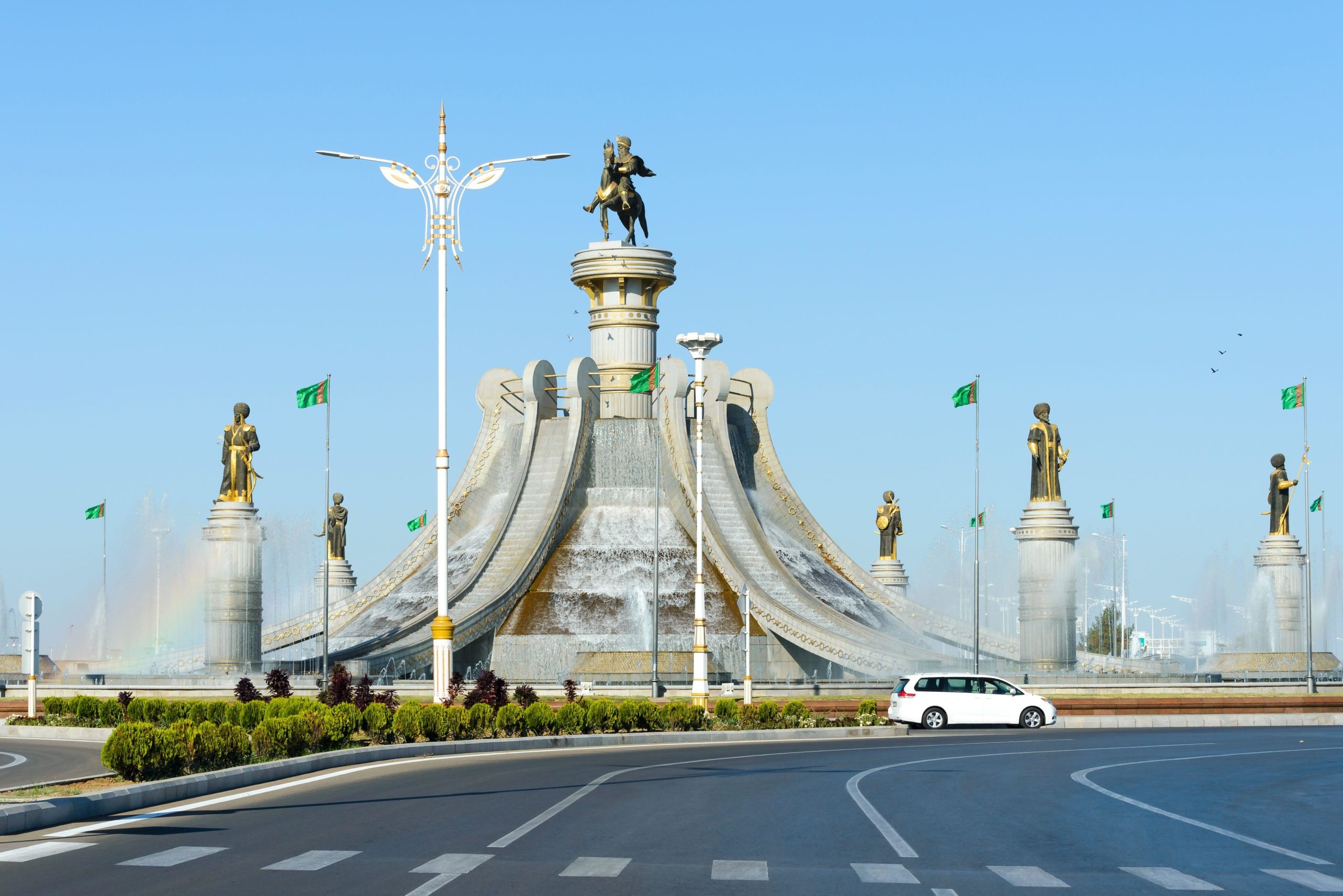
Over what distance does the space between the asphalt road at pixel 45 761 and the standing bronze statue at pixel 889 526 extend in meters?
35.5

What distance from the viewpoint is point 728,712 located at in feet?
96.1

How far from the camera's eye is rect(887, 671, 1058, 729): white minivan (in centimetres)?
3061

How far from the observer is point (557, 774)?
1908cm

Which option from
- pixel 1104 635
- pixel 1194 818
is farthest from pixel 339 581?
pixel 1104 635

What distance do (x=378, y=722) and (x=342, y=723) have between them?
1378 millimetres

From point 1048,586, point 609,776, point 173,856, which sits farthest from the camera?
point 1048,586

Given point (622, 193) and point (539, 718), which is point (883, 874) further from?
point (622, 193)

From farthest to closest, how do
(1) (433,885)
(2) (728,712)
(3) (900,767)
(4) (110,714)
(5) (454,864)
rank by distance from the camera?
(4) (110,714) → (2) (728,712) → (3) (900,767) → (5) (454,864) → (1) (433,885)

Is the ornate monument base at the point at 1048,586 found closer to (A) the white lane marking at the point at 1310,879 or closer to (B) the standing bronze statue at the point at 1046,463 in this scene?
(B) the standing bronze statue at the point at 1046,463

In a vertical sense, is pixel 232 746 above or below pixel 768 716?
above

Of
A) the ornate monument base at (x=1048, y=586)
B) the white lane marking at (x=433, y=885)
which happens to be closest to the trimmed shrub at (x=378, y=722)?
the white lane marking at (x=433, y=885)

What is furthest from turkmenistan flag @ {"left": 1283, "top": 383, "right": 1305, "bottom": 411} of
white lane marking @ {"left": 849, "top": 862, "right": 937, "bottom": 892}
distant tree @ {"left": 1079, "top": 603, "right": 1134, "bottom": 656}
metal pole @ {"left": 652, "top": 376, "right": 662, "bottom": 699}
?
distant tree @ {"left": 1079, "top": 603, "right": 1134, "bottom": 656}

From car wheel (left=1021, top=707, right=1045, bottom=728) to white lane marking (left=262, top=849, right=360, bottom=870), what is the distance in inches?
834

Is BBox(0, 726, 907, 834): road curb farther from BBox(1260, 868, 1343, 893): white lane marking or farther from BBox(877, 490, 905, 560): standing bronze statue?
BBox(877, 490, 905, 560): standing bronze statue
